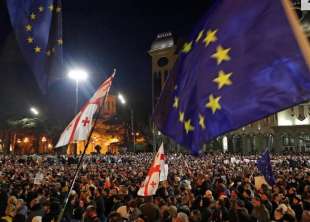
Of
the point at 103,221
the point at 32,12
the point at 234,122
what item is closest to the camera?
the point at 234,122

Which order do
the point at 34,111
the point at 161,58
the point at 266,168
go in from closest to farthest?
the point at 266,168
the point at 34,111
the point at 161,58

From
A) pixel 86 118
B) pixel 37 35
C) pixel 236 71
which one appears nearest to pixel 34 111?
pixel 37 35

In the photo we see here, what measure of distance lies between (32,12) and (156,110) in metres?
3.12

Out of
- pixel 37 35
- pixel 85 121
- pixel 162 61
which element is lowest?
pixel 85 121

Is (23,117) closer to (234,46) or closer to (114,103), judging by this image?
(114,103)

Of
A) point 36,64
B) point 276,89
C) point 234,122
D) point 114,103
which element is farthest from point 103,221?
point 114,103

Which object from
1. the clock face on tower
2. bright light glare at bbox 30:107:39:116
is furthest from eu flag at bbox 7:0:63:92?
the clock face on tower

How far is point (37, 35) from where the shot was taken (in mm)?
6395

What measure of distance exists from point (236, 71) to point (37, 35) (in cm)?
408

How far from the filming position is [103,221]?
871cm

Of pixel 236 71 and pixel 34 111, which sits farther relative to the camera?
pixel 34 111

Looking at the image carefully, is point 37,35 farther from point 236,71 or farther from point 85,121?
point 236,71

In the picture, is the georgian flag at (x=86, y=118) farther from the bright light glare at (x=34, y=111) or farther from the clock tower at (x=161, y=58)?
the clock tower at (x=161, y=58)

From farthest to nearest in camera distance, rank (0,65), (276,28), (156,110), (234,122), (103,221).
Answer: (0,65), (103,221), (156,110), (234,122), (276,28)
